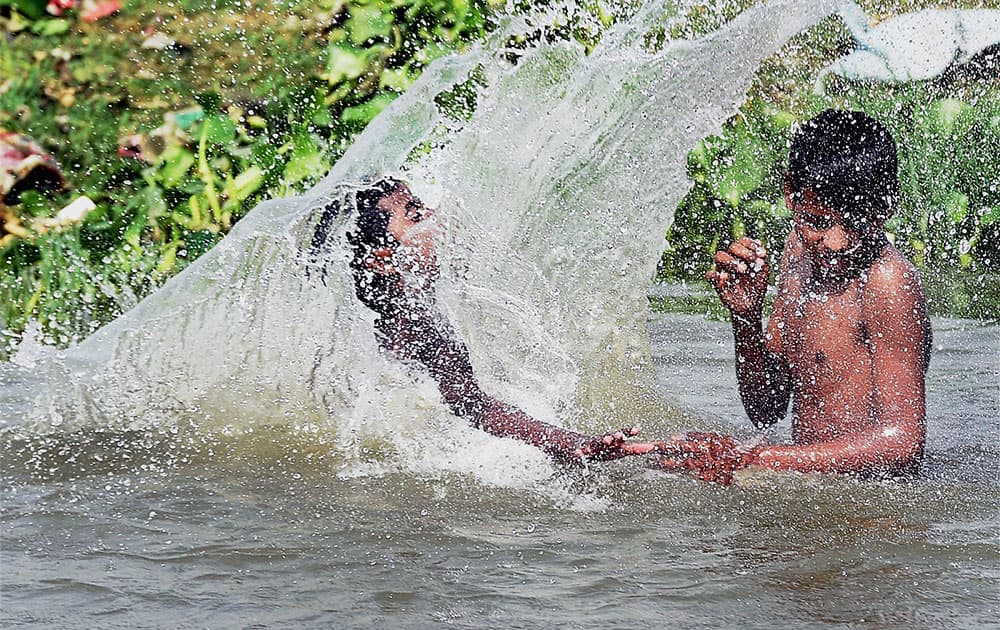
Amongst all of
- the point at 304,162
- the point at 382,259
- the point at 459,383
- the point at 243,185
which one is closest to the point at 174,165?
the point at 243,185

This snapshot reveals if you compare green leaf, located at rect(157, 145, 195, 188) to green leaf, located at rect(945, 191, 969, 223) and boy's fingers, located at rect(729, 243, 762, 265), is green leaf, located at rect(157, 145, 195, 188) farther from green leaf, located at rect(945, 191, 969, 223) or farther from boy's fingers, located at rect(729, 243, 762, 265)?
green leaf, located at rect(945, 191, 969, 223)

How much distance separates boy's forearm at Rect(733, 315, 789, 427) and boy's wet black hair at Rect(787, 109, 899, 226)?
15.1 inches

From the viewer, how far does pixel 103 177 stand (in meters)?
5.82

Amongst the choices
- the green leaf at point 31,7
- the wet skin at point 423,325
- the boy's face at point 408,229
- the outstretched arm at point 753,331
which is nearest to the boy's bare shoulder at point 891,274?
the outstretched arm at point 753,331

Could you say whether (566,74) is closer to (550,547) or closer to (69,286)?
(550,547)

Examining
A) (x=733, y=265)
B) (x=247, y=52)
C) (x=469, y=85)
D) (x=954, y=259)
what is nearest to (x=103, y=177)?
(x=247, y=52)

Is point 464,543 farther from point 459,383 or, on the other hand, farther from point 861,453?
point 861,453

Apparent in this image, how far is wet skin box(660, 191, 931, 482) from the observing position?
3.27 metres

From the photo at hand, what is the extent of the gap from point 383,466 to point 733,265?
3.76 ft

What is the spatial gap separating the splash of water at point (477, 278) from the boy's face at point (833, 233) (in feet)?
3.30

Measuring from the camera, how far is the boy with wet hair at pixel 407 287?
3.74 m

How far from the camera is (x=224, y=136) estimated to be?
226 inches

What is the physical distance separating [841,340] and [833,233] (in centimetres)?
27

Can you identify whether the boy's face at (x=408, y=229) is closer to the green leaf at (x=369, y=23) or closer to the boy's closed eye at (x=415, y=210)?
the boy's closed eye at (x=415, y=210)
